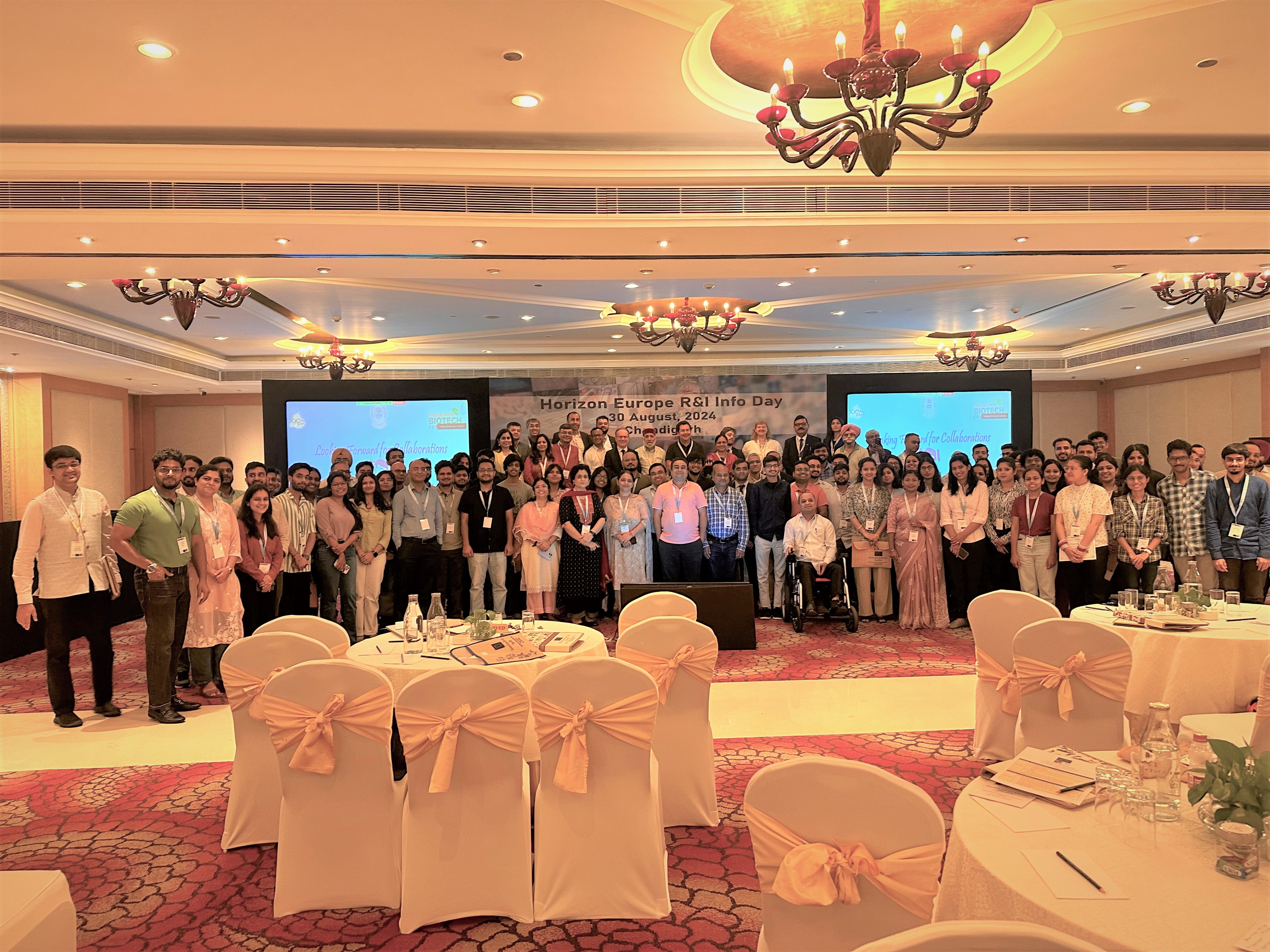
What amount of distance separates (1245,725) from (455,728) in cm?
312

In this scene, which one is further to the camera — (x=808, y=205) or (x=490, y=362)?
(x=490, y=362)

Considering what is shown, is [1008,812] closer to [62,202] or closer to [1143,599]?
[1143,599]

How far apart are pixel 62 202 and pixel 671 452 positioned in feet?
21.0

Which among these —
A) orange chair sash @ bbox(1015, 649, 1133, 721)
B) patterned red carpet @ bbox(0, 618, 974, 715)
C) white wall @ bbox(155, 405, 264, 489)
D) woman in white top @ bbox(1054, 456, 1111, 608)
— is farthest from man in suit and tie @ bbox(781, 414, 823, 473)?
white wall @ bbox(155, 405, 264, 489)

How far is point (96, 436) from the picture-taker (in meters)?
14.1

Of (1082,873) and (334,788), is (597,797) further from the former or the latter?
(1082,873)

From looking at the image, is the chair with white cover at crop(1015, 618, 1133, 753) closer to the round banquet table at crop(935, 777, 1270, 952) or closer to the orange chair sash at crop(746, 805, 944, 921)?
the round banquet table at crop(935, 777, 1270, 952)

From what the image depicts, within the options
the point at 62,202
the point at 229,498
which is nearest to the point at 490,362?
the point at 229,498

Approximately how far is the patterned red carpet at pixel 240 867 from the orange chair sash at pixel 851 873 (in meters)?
1.16

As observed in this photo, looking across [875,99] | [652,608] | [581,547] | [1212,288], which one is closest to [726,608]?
[581,547]

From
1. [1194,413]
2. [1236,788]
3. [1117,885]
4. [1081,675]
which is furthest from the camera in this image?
[1194,413]

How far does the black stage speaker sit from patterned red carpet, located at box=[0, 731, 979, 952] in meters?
2.23

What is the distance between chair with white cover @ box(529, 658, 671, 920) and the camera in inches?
109

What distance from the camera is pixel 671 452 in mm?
9898
